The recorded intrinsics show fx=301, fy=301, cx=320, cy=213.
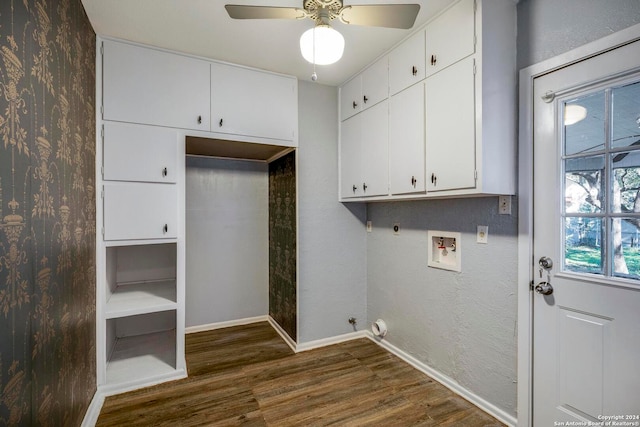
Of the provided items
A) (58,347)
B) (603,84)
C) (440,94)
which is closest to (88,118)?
(58,347)

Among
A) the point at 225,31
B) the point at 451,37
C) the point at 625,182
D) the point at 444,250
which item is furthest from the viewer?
the point at 444,250

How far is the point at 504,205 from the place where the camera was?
6.10 ft

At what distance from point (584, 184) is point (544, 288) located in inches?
23.4

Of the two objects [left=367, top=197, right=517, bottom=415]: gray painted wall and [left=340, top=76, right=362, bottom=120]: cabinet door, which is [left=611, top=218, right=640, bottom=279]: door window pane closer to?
[left=367, top=197, right=517, bottom=415]: gray painted wall

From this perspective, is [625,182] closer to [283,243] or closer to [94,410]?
[283,243]

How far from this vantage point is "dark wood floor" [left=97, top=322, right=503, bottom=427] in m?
1.90

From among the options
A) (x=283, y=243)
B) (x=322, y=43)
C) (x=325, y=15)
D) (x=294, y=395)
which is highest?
(x=325, y=15)

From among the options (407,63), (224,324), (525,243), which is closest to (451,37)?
(407,63)

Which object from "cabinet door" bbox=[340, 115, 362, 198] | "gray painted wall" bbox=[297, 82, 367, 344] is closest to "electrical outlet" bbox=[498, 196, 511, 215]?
"cabinet door" bbox=[340, 115, 362, 198]

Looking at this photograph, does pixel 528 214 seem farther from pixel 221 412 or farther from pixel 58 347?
pixel 58 347

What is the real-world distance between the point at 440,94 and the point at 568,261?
1200mm

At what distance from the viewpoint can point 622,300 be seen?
1420 millimetres

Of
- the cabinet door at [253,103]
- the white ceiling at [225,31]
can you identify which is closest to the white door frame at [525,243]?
the white ceiling at [225,31]

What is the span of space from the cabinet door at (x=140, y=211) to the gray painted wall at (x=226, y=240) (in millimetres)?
953
